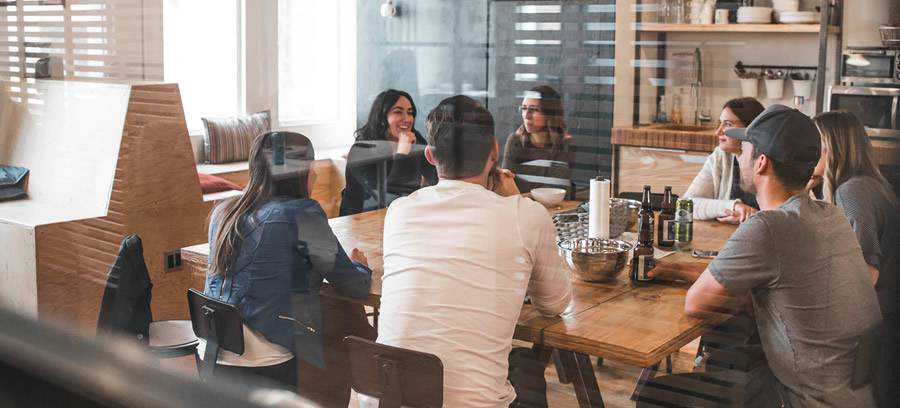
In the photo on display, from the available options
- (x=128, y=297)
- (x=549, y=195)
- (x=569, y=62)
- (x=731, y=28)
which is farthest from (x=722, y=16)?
(x=128, y=297)

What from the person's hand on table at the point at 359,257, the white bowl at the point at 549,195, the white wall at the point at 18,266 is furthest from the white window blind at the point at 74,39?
the white bowl at the point at 549,195

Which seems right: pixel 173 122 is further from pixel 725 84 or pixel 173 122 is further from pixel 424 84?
pixel 725 84

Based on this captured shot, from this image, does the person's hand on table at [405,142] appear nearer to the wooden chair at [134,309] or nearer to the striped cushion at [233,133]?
the striped cushion at [233,133]

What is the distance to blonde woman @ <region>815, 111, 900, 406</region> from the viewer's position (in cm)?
42

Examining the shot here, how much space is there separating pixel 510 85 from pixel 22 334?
1.19 ft

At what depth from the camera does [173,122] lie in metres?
0.78

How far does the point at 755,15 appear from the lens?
51cm

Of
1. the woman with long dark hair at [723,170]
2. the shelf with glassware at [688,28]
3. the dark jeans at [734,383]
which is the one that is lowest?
the dark jeans at [734,383]

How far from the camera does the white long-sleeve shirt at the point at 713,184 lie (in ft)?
1.97

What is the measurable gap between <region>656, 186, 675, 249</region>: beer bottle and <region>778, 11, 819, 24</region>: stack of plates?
16 centimetres

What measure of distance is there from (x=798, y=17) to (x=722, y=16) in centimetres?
4

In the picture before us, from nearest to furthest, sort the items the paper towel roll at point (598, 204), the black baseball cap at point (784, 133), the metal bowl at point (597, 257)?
the black baseball cap at point (784, 133)
the paper towel roll at point (598, 204)
the metal bowl at point (597, 257)

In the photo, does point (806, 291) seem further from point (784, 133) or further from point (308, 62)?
point (308, 62)

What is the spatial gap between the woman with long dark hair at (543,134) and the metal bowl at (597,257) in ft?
1.37
